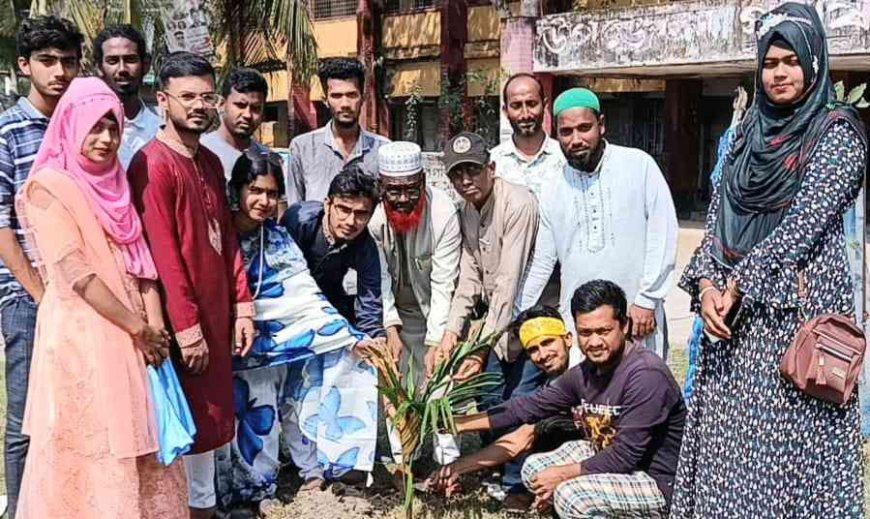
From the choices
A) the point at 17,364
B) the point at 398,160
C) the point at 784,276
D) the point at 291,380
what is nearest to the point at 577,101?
the point at 398,160

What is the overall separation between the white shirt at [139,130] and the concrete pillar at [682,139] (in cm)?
1593

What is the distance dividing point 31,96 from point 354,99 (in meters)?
1.54

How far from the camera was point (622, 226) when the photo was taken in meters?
3.99

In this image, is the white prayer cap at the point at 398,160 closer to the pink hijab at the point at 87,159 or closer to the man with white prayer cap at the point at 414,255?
the man with white prayer cap at the point at 414,255

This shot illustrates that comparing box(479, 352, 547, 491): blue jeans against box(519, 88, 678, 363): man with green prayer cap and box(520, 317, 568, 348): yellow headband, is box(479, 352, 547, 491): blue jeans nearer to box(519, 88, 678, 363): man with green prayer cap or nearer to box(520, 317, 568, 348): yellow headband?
box(520, 317, 568, 348): yellow headband

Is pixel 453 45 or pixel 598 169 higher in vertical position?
pixel 453 45

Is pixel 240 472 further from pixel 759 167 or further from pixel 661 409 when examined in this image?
pixel 759 167

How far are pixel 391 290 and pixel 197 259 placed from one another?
1.22 meters

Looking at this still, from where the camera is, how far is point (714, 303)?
299 centimetres

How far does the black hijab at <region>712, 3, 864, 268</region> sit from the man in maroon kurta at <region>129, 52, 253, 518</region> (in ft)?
6.26

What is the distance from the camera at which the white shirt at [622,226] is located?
398 centimetres

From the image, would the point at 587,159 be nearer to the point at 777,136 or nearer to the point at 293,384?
the point at 777,136

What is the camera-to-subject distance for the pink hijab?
304 centimetres

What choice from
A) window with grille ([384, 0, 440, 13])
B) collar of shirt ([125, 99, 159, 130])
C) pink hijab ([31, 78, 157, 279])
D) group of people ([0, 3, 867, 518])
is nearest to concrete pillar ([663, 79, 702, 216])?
window with grille ([384, 0, 440, 13])
